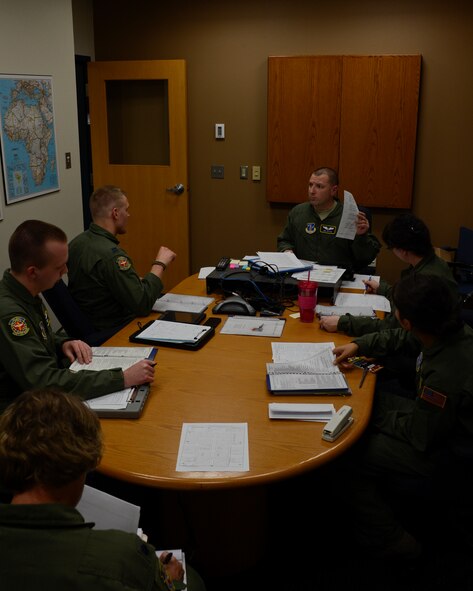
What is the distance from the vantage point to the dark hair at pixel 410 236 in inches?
113

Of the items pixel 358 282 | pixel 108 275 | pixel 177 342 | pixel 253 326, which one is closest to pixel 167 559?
pixel 177 342

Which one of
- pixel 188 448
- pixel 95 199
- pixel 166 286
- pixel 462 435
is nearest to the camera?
pixel 188 448

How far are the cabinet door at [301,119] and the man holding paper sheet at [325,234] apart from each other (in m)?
1.19

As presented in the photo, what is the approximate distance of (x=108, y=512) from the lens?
1.52m

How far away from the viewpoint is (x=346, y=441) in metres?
1.82

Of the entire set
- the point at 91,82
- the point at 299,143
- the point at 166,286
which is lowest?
the point at 166,286

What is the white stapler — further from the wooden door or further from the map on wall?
the wooden door

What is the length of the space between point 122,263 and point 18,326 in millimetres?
968

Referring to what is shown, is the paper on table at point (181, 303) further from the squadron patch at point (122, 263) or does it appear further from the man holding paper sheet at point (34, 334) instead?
the man holding paper sheet at point (34, 334)

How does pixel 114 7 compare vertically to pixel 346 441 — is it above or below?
above

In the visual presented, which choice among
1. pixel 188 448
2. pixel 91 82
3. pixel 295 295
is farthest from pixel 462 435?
pixel 91 82

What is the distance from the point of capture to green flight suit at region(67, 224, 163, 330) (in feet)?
9.58

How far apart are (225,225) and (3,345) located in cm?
376

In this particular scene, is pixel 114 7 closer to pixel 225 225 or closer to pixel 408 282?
pixel 225 225
